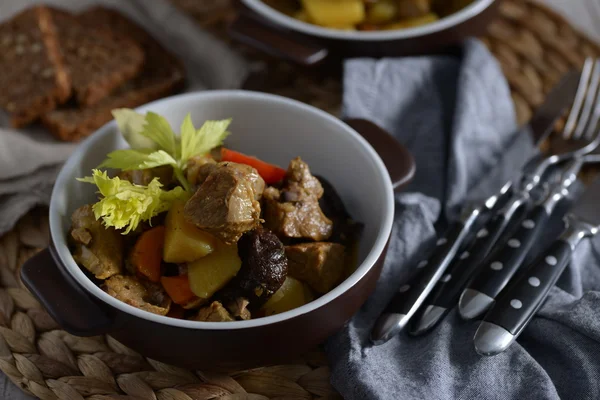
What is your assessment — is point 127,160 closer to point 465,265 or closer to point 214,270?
point 214,270

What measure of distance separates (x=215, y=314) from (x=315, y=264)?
291 mm

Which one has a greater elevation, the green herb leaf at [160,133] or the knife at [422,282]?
the green herb leaf at [160,133]

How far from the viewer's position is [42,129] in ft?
9.19

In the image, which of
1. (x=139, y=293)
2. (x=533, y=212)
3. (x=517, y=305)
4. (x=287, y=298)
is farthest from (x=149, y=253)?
(x=533, y=212)

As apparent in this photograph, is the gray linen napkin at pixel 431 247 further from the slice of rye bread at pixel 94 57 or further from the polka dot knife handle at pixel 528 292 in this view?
the slice of rye bread at pixel 94 57

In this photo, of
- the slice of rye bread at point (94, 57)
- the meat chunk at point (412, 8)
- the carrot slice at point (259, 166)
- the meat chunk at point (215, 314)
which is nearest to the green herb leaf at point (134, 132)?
the carrot slice at point (259, 166)

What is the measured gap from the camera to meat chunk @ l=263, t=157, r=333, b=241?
1905 millimetres

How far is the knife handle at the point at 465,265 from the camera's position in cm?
203

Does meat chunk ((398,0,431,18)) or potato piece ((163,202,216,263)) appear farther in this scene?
meat chunk ((398,0,431,18))

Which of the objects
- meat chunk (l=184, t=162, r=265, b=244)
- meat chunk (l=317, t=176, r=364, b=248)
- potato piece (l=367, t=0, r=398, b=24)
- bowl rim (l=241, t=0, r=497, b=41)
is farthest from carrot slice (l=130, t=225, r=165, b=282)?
potato piece (l=367, t=0, r=398, b=24)

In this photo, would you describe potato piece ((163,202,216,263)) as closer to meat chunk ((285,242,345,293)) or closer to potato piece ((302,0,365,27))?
meat chunk ((285,242,345,293))

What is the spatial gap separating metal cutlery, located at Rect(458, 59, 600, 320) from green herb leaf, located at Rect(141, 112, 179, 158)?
A: 3.04 ft

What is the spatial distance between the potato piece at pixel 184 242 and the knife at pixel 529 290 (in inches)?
29.9

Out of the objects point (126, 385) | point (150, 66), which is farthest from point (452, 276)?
point (150, 66)
